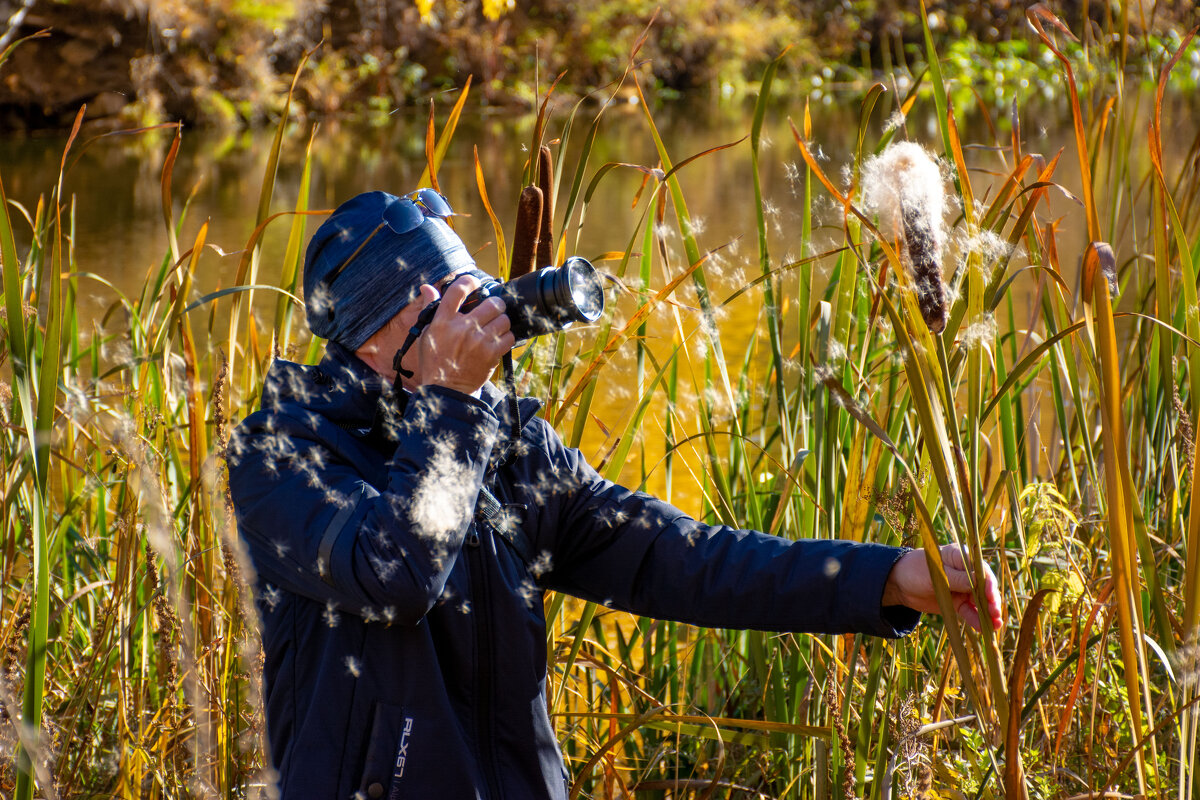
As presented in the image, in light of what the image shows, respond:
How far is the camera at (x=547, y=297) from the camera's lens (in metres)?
0.96

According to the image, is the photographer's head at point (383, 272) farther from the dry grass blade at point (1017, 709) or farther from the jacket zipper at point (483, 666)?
the dry grass blade at point (1017, 709)

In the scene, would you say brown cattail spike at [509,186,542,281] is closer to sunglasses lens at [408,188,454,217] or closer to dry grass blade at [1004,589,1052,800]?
sunglasses lens at [408,188,454,217]

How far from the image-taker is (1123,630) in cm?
Result: 81

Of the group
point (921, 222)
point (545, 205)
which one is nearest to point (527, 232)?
point (545, 205)

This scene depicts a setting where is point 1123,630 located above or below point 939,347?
below

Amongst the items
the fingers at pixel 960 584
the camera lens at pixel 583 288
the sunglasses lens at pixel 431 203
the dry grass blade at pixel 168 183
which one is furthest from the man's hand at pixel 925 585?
the dry grass blade at pixel 168 183

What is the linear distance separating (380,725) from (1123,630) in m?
0.61

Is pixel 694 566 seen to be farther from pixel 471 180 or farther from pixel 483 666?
pixel 471 180

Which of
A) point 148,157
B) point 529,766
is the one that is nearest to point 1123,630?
point 529,766

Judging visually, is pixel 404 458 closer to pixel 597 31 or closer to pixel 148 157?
pixel 148 157

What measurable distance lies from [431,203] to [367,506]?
0.34m

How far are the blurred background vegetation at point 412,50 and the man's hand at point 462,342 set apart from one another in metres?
6.67

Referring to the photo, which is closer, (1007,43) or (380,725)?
(380,725)

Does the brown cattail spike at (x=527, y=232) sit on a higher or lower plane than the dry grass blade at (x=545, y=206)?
lower
